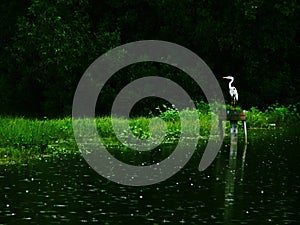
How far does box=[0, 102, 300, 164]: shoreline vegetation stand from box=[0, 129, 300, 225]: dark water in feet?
4.04

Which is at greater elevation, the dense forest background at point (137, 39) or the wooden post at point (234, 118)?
the dense forest background at point (137, 39)

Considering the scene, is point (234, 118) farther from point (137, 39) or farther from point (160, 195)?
point (137, 39)

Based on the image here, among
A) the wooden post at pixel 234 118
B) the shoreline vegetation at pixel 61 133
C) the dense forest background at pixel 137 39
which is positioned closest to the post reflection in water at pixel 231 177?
the wooden post at pixel 234 118

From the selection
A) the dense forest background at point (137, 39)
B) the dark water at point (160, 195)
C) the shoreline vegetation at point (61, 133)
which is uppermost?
the dense forest background at point (137, 39)

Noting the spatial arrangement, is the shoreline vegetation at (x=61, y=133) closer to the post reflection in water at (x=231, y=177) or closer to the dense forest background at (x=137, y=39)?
the post reflection in water at (x=231, y=177)

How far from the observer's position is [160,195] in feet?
59.5

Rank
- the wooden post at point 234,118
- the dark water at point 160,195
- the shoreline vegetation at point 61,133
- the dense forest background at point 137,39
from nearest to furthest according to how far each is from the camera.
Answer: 1. the dark water at point 160,195
2. the shoreline vegetation at point 61,133
3. the wooden post at point 234,118
4. the dense forest background at point 137,39

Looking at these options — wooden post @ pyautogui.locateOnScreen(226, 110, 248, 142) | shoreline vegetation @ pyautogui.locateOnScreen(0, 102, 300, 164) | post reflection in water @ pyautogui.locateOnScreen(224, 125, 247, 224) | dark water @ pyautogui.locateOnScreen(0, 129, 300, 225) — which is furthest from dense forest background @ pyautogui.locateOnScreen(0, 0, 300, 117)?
dark water @ pyautogui.locateOnScreen(0, 129, 300, 225)

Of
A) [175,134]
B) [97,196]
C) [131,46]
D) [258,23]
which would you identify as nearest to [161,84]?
[131,46]

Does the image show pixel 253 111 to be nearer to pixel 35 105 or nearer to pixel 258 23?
pixel 258 23

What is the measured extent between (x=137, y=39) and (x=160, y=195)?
28085 mm

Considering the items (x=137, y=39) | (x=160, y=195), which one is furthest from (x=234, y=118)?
(x=137, y=39)

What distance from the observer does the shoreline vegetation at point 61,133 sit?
24.7 meters

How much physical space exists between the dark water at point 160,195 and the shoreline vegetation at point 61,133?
1231mm
